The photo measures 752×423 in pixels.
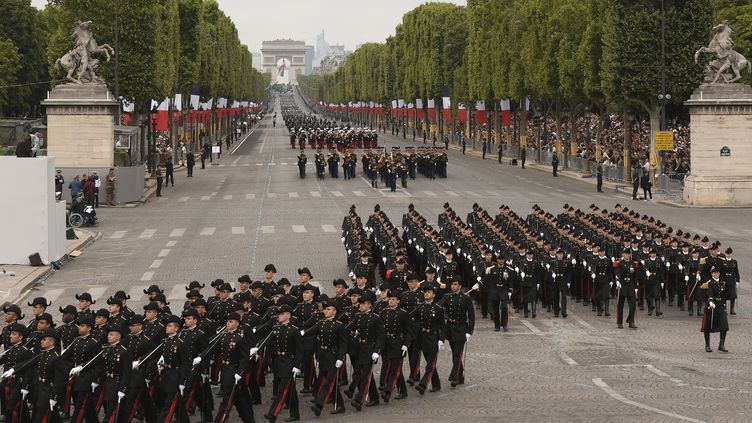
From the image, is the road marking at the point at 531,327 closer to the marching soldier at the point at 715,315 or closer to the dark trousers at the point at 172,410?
the marching soldier at the point at 715,315

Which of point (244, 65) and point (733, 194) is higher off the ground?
point (244, 65)

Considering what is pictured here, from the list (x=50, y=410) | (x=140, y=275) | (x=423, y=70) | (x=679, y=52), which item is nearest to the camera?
(x=50, y=410)

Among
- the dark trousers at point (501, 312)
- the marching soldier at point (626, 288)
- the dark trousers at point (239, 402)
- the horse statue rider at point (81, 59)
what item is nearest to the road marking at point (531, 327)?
the dark trousers at point (501, 312)

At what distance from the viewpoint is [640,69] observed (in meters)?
59.8

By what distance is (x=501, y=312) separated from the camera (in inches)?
974

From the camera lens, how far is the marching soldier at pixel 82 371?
54.7 ft

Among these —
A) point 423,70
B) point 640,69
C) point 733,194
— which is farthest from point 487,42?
point 733,194

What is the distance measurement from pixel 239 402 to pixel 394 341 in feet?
8.81

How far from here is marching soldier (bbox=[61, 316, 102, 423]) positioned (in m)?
16.7

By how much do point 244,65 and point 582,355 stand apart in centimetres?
17132

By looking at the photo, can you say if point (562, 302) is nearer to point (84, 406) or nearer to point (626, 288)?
point (626, 288)

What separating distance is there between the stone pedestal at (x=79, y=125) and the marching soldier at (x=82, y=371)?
37109mm

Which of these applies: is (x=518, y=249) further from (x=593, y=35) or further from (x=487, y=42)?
(x=487, y=42)

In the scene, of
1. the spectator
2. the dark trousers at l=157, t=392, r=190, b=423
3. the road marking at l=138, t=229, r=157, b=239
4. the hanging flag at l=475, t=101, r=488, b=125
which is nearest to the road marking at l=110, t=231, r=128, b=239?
the road marking at l=138, t=229, r=157, b=239
